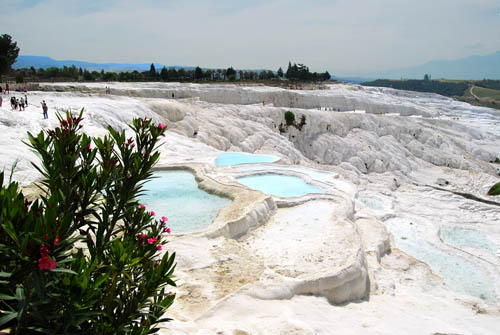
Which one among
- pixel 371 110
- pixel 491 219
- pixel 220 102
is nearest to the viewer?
pixel 491 219

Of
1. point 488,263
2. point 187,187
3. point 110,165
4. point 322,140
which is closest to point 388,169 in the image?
point 322,140

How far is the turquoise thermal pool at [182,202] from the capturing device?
29.8ft

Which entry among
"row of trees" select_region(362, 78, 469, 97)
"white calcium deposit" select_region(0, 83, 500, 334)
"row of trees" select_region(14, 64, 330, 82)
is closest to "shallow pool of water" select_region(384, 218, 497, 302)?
"white calcium deposit" select_region(0, 83, 500, 334)

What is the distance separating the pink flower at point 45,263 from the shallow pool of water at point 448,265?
1057 centimetres

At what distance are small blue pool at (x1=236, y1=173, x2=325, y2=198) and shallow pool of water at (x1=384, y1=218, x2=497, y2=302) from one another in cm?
352

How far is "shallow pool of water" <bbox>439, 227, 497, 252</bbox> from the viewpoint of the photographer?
1344 cm

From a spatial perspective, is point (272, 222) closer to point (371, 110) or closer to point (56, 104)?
point (56, 104)

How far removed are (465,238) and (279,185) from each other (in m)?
7.66

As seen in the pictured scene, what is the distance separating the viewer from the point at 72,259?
231 cm

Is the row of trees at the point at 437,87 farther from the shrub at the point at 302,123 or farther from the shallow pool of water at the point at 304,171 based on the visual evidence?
the shallow pool of water at the point at 304,171

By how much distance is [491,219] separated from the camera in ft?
56.6

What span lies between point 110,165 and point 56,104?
1718 centimetres

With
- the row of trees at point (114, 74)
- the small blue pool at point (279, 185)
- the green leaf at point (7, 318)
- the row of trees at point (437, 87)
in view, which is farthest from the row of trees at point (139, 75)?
the row of trees at point (437, 87)

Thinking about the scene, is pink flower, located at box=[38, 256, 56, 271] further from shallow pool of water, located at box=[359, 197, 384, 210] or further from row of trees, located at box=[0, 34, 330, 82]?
row of trees, located at box=[0, 34, 330, 82]
